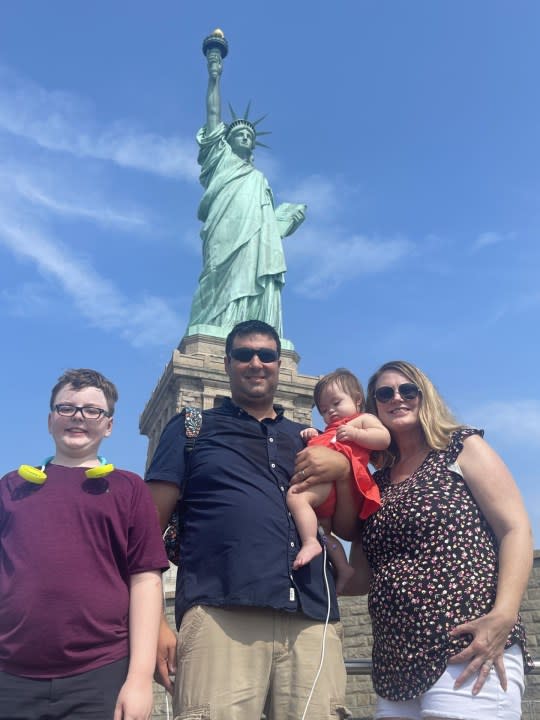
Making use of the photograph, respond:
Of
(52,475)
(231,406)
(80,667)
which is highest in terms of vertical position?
(231,406)

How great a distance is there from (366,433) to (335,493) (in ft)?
1.01

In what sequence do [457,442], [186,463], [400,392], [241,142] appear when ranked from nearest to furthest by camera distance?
[457,442] < [186,463] < [400,392] < [241,142]

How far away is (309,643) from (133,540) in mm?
815

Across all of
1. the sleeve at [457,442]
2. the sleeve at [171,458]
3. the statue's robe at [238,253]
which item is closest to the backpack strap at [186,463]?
the sleeve at [171,458]

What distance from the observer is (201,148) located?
2134 cm

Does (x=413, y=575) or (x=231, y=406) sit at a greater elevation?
→ (x=231, y=406)

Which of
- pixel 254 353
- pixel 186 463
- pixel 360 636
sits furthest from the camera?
pixel 360 636

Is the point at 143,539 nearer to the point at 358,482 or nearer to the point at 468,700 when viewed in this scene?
the point at 358,482

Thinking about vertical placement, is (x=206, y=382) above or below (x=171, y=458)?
above

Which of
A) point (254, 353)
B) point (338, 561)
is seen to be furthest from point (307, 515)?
point (254, 353)

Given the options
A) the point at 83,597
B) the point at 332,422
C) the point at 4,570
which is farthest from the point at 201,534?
the point at 332,422

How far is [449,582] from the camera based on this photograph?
2785mm

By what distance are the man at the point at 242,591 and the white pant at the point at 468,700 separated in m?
0.39

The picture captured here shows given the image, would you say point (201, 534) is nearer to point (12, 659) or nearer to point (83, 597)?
point (83, 597)
